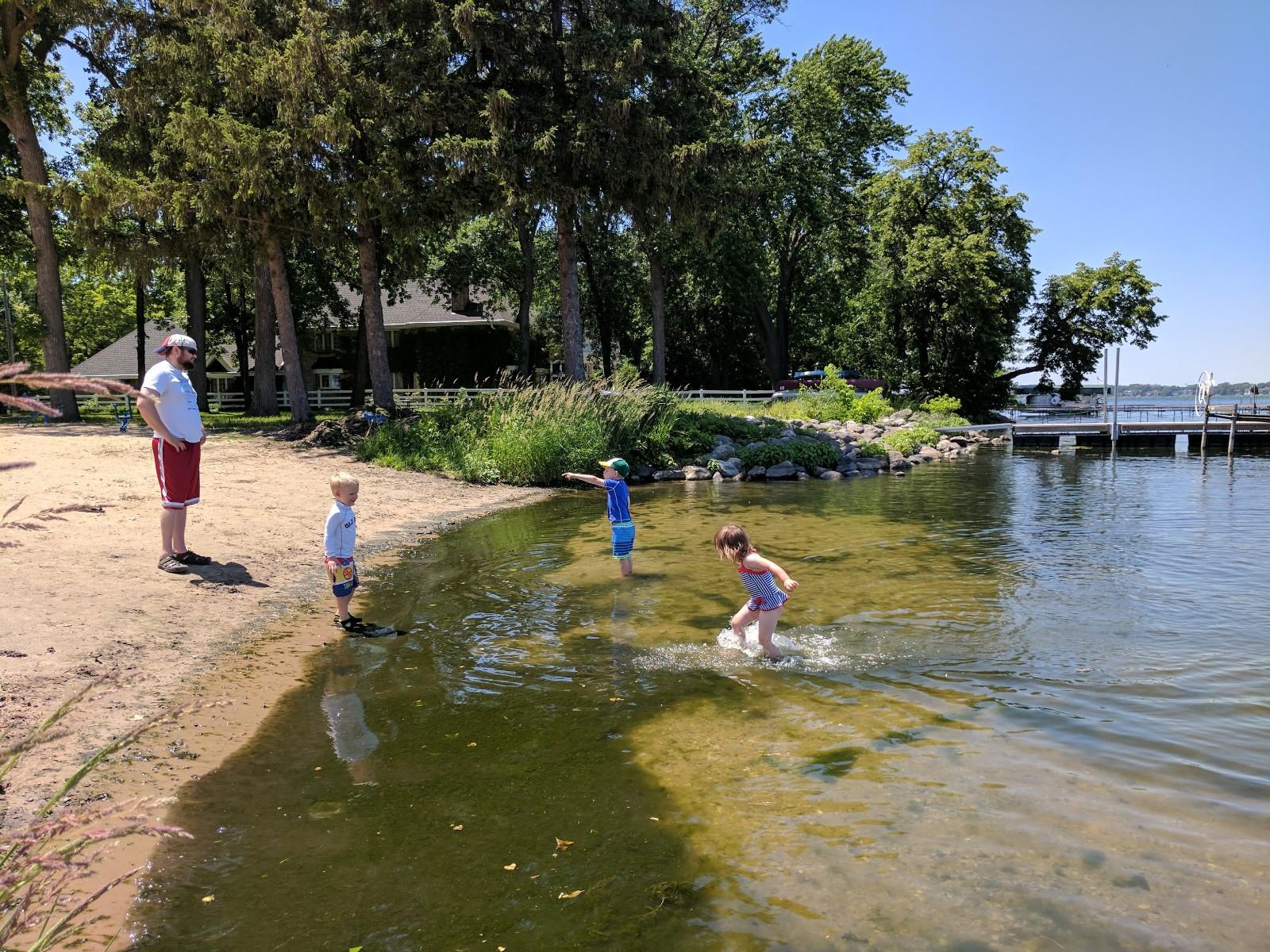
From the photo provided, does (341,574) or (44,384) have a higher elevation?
(44,384)

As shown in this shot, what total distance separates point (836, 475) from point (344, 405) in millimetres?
27138

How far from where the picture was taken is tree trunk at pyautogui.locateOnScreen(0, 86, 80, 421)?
2466cm

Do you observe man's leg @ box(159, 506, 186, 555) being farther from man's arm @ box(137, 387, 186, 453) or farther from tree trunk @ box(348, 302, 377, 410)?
tree trunk @ box(348, 302, 377, 410)

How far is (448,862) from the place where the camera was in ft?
13.2

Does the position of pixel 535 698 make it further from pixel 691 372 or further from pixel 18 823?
pixel 691 372

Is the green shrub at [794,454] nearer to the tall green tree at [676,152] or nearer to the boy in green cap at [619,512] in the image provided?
the tall green tree at [676,152]


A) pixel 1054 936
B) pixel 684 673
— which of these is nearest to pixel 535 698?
pixel 684 673

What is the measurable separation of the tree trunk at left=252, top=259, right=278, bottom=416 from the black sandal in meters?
23.2

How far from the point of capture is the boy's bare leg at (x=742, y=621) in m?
7.14

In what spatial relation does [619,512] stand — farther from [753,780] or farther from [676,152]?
[676,152]

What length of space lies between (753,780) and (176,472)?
6.51 meters

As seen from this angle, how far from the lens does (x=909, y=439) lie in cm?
2914

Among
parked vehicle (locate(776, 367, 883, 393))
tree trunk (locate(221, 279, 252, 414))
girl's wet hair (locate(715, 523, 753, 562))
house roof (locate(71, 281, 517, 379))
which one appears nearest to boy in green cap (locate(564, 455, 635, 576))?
girl's wet hair (locate(715, 523, 753, 562))

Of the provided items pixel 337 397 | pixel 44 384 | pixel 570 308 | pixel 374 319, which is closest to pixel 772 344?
pixel 337 397
